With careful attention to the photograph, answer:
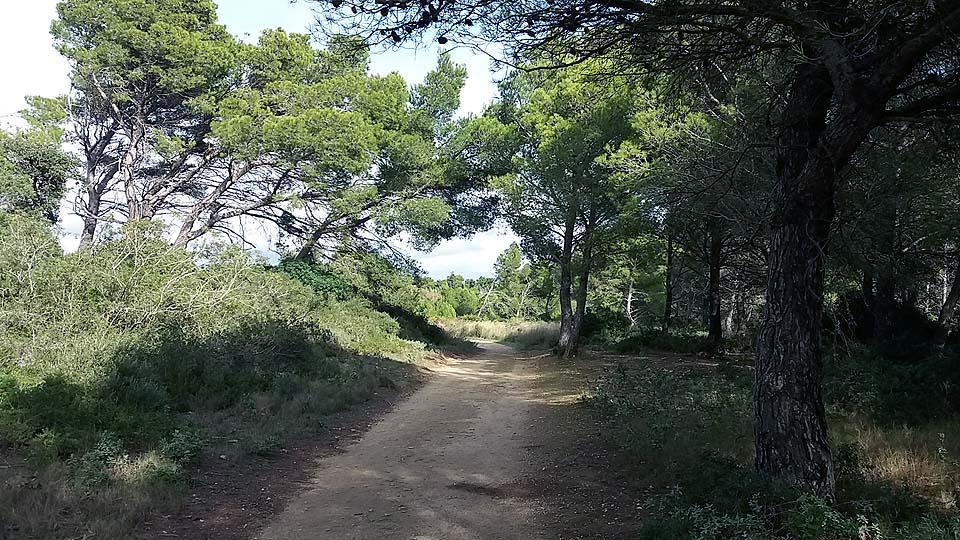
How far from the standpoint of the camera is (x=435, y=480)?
630 cm

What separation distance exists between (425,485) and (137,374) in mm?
4938

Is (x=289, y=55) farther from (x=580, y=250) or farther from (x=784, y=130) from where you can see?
(x=784, y=130)

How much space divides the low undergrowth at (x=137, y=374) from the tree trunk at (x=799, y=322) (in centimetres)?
518

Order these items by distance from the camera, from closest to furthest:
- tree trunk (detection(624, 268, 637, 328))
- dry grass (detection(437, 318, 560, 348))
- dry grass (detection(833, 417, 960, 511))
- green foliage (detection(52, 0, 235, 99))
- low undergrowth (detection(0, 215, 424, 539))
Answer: dry grass (detection(833, 417, 960, 511)) → low undergrowth (detection(0, 215, 424, 539)) → green foliage (detection(52, 0, 235, 99)) → tree trunk (detection(624, 268, 637, 328)) → dry grass (detection(437, 318, 560, 348))

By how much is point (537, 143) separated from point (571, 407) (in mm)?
12140

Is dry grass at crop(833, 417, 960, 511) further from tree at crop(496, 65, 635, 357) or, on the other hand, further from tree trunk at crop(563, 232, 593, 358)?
tree trunk at crop(563, 232, 593, 358)

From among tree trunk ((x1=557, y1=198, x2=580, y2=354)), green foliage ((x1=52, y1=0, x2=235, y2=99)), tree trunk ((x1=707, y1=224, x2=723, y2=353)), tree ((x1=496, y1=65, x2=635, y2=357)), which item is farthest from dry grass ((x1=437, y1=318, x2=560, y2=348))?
green foliage ((x1=52, y1=0, x2=235, y2=99))

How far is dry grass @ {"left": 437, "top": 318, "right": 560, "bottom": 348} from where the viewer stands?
29769 mm

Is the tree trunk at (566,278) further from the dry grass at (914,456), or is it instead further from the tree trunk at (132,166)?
the tree trunk at (132,166)

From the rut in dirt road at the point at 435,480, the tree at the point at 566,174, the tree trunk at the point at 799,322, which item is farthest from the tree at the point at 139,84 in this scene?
the tree trunk at the point at 799,322

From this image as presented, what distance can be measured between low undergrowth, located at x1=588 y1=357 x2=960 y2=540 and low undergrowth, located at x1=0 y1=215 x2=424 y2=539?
4.43 metres

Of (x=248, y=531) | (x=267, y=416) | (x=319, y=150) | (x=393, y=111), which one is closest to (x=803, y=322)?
(x=248, y=531)

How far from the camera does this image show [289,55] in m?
21.1

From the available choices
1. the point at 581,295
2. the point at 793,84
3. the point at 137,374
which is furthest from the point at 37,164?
the point at 793,84
